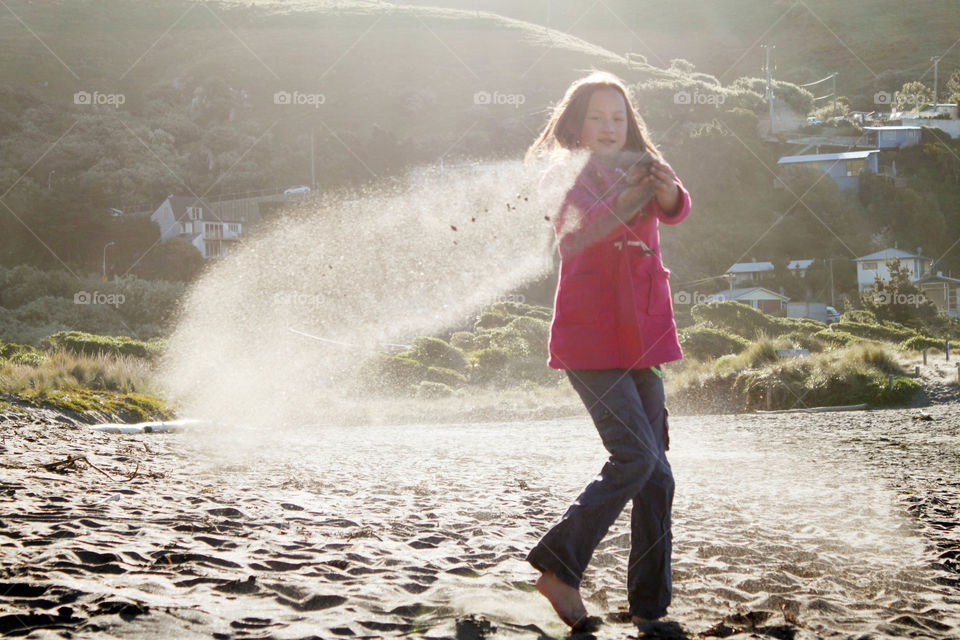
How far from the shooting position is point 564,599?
2.80m

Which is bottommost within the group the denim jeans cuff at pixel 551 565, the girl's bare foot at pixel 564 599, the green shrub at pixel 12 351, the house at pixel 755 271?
the girl's bare foot at pixel 564 599

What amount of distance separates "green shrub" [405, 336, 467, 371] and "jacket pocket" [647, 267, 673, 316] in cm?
1981

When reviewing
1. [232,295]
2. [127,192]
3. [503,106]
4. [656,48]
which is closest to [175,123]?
[127,192]

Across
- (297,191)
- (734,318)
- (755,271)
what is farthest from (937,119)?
(734,318)

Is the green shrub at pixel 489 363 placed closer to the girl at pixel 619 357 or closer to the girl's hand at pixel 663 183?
the girl at pixel 619 357

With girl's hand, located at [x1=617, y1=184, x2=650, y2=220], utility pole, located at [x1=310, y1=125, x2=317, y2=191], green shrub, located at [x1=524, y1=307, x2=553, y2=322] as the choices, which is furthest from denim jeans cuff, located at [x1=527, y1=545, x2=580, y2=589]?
utility pole, located at [x1=310, y1=125, x2=317, y2=191]

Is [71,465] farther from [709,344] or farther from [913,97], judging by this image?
[913,97]

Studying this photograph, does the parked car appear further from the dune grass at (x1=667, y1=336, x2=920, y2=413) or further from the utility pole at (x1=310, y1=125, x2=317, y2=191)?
the dune grass at (x1=667, y1=336, x2=920, y2=413)

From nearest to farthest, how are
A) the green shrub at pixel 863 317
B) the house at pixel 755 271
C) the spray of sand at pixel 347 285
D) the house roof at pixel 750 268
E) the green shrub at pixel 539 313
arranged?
the spray of sand at pixel 347 285, the green shrub at pixel 863 317, the green shrub at pixel 539 313, the house at pixel 755 271, the house roof at pixel 750 268

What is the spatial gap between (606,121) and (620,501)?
4.40 ft

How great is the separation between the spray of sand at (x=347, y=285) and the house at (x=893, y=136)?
2988 centimetres

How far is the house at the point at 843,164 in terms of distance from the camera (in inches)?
2023

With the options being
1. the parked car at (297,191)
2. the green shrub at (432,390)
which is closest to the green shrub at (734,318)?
the green shrub at (432,390)

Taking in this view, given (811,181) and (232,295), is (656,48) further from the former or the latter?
(232,295)
